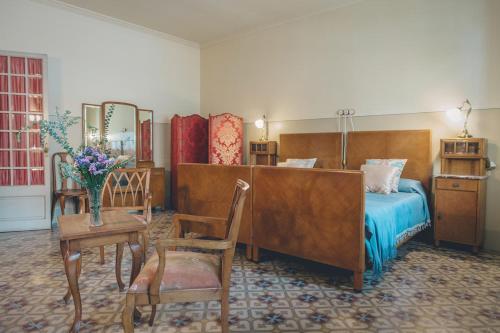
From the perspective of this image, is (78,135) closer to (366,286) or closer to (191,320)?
(191,320)

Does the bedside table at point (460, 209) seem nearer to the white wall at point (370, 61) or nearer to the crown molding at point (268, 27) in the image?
the white wall at point (370, 61)

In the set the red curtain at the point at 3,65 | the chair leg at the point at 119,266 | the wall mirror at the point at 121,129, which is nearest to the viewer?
the chair leg at the point at 119,266

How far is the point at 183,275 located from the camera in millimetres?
1774

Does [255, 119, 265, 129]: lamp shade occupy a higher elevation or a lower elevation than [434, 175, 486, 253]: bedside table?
higher

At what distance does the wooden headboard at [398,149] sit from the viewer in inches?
164

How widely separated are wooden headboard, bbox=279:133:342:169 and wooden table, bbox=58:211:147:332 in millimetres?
3463

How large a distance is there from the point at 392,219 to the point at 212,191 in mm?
1834

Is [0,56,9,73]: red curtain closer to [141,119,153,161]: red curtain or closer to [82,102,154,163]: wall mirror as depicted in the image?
[82,102,154,163]: wall mirror

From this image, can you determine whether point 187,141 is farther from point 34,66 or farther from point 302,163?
point 34,66

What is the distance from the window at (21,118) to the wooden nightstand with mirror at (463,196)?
5310 millimetres

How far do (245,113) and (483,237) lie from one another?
13.9 ft

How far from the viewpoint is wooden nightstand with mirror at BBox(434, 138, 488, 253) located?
3.53m

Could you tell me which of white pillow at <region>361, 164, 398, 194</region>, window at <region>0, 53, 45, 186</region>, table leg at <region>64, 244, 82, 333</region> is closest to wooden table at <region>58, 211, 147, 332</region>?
table leg at <region>64, 244, 82, 333</region>

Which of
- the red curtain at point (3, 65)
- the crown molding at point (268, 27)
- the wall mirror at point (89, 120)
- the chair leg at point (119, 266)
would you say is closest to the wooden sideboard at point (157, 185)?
the wall mirror at point (89, 120)
